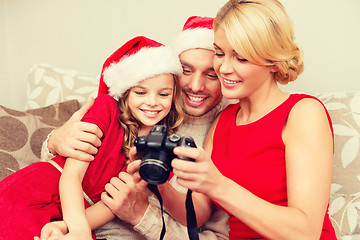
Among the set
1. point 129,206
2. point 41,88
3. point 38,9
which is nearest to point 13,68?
point 38,9

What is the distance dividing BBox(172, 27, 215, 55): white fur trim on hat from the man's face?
2cm

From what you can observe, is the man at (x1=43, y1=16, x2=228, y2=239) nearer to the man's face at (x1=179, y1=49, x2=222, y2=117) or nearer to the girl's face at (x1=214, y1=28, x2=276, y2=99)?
the man's face at (x1=179, y1=49, x2=222, y2=117)

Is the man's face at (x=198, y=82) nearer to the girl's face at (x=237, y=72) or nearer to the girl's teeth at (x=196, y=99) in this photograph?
the girl's teeth at (x=196, y=99)

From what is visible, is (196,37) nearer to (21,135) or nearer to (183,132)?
(183,132)

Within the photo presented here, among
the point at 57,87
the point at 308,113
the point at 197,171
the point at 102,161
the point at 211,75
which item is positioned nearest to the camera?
the point at 197,171

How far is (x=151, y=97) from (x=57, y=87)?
0.76 m

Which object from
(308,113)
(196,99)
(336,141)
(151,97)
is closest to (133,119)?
(151,97)

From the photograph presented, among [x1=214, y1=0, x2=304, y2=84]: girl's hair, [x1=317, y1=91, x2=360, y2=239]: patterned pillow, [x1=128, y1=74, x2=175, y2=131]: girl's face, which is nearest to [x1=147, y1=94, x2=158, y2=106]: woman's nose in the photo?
[x1=128, y1=74, x2=175, y2=131]: girl's face

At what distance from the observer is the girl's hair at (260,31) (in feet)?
3.16

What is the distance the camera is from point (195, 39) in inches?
50.6

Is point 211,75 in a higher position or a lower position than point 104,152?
higher

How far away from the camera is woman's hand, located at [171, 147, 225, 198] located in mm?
724

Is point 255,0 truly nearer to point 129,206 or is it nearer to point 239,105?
point 239,105

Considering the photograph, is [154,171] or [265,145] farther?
[265,145]
